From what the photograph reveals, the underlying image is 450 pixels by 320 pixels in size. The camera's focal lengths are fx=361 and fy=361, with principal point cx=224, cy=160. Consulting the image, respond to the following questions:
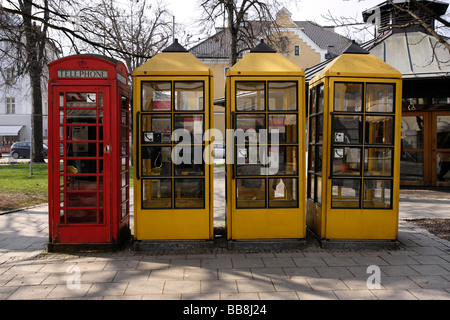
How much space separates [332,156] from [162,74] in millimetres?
2560

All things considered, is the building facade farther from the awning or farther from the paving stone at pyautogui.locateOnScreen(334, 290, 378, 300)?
the awning

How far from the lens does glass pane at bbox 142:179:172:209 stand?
16.3 ft

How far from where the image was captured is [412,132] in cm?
1113

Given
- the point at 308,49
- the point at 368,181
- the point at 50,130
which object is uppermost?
the point at 308,49

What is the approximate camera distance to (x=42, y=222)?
22.9 ft

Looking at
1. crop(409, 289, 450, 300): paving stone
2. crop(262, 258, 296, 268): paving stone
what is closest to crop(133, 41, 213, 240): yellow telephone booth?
crop(262, 258, 296, 268): paving stone

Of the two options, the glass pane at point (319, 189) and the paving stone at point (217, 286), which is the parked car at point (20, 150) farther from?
the paving stone at point (217, 286)

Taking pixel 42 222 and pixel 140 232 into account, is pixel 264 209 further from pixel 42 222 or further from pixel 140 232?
pixel 42 222

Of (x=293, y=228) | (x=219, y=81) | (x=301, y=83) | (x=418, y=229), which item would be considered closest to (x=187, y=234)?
(x=293, y=228)

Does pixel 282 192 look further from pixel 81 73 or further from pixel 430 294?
pixel 81 73

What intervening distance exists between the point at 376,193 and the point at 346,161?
65cm

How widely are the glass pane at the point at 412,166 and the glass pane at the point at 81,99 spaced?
32.0 feet

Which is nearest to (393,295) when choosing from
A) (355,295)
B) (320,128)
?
(355,295)

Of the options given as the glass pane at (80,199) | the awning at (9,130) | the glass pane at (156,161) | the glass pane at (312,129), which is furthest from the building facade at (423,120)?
the awning at (9,130)
